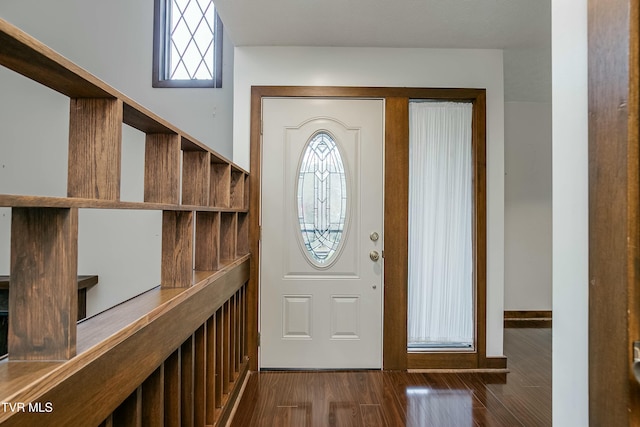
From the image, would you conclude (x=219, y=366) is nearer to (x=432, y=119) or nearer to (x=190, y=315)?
(x=190, y=315)

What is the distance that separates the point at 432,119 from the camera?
107 inches

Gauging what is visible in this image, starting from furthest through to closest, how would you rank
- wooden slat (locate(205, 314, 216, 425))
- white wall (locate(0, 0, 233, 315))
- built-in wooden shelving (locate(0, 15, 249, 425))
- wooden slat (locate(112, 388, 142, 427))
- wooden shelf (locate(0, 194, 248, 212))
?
white wall (locate(0, 0, 233, 315)), wooden slat (locate(205, 314, 216, 425)), wooden slat (locate(112, 388, 142, 427)), built-in wooden shelving (locate(0, 15, 249, 425)), wooden shelf (locate(0, 194, 248, 212))

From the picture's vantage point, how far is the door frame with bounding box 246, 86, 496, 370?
264 centimetres

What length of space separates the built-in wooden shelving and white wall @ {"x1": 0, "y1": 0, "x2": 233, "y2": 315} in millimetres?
1676

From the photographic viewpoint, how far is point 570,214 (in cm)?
78

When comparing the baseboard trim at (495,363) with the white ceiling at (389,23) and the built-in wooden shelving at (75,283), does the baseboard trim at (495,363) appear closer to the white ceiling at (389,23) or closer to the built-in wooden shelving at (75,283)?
the built-in wooden shelving at (75,283)

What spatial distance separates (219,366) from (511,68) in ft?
11.1

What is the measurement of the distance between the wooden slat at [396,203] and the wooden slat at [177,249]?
166 cm

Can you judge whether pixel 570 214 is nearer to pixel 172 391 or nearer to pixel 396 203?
pixel 172 391

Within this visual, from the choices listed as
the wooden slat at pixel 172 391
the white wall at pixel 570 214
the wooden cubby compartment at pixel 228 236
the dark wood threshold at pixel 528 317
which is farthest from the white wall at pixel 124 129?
the dark wood threshold at pixel 528 317

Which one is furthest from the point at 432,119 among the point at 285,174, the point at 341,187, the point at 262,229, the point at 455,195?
the point at 262,229

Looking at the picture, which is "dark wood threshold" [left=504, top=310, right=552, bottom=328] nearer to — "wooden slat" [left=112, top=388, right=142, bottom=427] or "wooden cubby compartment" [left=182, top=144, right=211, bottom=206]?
"wooden cubby compartment" [left=182, top=144, right=211, bottom=206]

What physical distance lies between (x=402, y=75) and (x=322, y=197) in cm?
115

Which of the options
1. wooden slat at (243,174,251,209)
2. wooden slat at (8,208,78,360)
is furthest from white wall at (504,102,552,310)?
wooden slat at (8,208,78,360)
